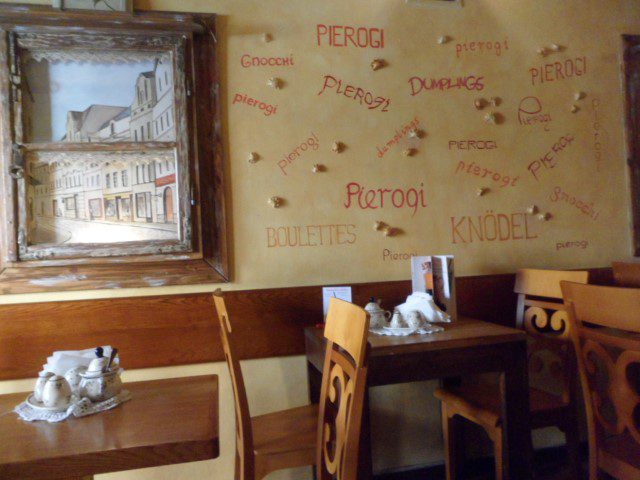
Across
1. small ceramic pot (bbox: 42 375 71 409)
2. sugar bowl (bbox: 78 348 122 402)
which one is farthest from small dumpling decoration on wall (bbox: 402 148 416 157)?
small ceramic pot (bbox: 42 375 71 409)

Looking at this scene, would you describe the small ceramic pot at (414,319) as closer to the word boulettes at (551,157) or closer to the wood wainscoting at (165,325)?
the wood wainscoting at (165,325)

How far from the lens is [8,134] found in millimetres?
1936

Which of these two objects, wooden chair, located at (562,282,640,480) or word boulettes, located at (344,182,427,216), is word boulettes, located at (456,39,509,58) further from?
wooden chair, located at (562,282,640,480)

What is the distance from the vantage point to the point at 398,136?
231 centimetres

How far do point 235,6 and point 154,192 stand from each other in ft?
3.08

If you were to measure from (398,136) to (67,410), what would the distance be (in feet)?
5.87

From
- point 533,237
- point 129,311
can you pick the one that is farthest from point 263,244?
point 533,237

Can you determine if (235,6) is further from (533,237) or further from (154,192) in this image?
(533,237)

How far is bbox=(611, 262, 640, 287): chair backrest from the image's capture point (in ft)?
7.13

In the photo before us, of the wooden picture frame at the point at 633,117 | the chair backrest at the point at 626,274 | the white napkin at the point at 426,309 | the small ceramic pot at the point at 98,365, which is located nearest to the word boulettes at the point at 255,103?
the white napkin at the point at 426,309

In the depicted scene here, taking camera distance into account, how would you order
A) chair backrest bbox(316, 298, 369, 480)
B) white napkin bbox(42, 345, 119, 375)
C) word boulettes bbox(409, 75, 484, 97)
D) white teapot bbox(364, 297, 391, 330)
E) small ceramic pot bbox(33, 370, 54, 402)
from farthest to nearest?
word boulettes bbox(409, 75, 484, 97)
white teapot bbox(364, 297, 391, 330)
white napkin bbox(42, 345, 119, 375)
small ceramic pot bbox(33, 370, 54, 402)
chair backrest bbox(316, 298, 369, 480)

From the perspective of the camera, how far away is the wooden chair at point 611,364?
1.31 metres

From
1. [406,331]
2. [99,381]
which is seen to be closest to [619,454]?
[406,331]

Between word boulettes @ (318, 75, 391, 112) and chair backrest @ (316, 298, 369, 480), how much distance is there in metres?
1.23
